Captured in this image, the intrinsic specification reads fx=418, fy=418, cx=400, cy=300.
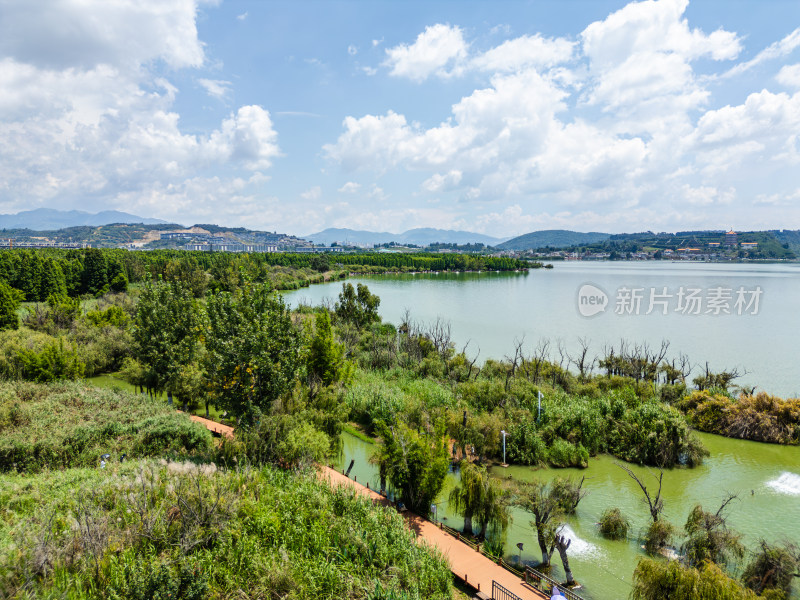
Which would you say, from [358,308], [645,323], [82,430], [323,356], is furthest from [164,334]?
[645,323]

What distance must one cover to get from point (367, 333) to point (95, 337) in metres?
24.0

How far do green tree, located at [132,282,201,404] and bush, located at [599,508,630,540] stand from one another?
21.4 m

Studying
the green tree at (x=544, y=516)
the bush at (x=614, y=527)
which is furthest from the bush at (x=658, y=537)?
the green tree at (x=544, y=516)

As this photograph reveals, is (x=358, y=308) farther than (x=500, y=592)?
Yes

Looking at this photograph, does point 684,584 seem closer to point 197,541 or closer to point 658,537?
point 658,537

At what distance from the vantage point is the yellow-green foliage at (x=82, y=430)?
55.1 ft

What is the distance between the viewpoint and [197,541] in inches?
420

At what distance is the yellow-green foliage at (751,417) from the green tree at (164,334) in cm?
3075

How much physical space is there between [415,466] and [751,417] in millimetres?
21659

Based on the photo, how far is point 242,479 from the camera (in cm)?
1420

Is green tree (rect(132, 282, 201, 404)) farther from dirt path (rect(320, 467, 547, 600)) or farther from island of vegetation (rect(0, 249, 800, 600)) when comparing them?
dirt path (rect(320, 467, 547, 600))

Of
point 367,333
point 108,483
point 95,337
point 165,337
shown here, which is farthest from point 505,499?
point 95,337

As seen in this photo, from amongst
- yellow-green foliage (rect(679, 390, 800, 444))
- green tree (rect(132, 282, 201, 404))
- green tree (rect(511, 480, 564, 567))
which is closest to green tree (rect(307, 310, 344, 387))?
green tree (rect(132, 282, 201, 404))

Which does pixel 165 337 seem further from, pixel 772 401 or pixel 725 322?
pixel 725 322
